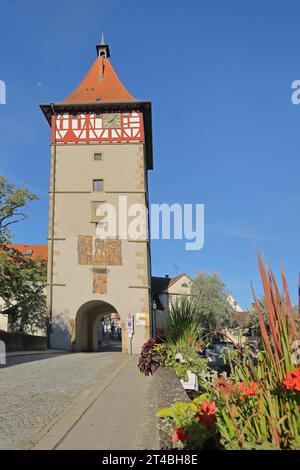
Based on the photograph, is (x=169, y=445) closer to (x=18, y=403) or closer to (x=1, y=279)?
(x=18, y=403)

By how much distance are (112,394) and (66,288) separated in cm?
1886

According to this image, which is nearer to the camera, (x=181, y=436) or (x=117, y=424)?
(x=181, y=436)

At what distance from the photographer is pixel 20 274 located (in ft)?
80.3

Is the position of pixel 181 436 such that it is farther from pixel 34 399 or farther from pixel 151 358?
pixel 151 358

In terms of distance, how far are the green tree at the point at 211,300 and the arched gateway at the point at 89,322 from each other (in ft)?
52.4

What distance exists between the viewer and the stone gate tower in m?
26.2

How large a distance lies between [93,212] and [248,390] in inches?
995

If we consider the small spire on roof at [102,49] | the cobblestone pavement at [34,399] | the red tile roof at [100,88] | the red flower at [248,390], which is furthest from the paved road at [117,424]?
the small spire on roof at [102,49]

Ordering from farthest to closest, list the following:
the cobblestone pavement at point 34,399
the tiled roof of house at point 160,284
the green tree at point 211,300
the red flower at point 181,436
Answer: the tiled roof of house at point 160,284
the green tree at point 211,300
the cobblestone pavement at point 34,399
the red flower at point 181,436

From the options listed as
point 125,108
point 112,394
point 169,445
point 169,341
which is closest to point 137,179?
point 125,108

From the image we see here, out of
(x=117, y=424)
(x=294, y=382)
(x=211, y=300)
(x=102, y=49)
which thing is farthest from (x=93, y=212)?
(x=294, y=382)

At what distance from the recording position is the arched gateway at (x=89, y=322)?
26.9 m

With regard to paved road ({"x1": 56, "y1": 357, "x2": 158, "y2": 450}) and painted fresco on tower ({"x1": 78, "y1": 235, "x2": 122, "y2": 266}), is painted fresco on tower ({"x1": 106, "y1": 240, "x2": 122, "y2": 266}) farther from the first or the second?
paved road ({"x1": 56, "y1": 357, "x2": 158, "y2": 450})

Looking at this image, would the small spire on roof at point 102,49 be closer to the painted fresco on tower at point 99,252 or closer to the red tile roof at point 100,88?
the red tile roof at point 100,88
